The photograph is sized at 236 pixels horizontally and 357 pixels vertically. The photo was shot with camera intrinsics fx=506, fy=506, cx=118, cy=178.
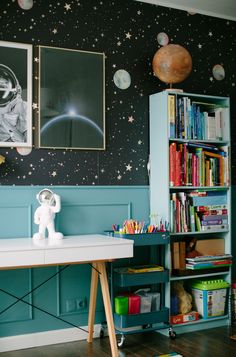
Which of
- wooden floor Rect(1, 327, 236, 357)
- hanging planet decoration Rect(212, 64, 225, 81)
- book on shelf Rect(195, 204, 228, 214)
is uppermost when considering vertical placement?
hanging planet decoration Rect(212, 64, 225, 81)

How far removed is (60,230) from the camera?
13.0 ft

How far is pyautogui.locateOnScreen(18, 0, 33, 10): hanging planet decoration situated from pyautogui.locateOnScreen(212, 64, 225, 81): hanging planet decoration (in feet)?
5.99

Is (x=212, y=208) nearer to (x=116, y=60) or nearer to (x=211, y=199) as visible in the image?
(x=211, y=199)

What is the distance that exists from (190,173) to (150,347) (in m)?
1.44

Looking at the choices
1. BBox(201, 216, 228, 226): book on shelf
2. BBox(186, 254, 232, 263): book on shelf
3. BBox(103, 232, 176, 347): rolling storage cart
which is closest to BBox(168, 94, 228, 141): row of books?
BBox(201, 216, 228, 226): book on shelf

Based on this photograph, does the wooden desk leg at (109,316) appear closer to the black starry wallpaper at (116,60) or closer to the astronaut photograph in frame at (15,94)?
the black starry wallpaper at (116,60)

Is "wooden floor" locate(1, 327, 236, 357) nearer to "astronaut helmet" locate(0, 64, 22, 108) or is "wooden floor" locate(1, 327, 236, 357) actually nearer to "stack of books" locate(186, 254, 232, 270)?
"stack of books" locate(186, 254, 232, 270)

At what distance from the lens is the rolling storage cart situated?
3.86m

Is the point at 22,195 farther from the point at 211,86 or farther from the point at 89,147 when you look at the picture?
the point at 211,86

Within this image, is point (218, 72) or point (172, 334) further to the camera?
point (218, 72)

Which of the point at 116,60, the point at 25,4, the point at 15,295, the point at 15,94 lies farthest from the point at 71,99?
the point at 15,295

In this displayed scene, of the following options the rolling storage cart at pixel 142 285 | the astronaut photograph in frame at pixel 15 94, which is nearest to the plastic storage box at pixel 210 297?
the rolling storage cart at pixel 142 285

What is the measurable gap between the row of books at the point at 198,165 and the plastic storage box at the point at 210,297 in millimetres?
849

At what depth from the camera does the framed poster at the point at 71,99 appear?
12.9 feet
